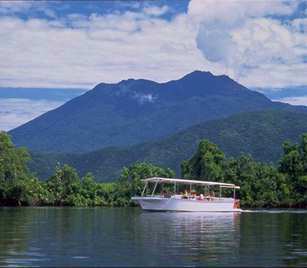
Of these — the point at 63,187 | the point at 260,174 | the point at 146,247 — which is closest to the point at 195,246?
the point at 146,247

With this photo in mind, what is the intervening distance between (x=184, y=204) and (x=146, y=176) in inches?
1325

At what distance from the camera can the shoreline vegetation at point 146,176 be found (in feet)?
363

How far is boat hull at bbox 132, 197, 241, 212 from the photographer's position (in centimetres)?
8825

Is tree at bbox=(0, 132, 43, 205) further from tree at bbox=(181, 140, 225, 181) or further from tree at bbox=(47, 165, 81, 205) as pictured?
tree at bbox=(181, 140, 225, 181)

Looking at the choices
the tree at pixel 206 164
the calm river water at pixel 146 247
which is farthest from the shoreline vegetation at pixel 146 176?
the calm river water at pixel 146 247

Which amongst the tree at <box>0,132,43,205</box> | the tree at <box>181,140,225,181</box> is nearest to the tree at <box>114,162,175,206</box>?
the tree at <box>181,140,225,181</box>

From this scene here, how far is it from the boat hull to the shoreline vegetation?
2510cm

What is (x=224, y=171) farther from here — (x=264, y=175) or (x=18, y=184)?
(x=18, y=184)

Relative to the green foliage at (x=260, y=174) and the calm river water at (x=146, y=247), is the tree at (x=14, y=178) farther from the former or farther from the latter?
the calm river water at (x=146, y=247)

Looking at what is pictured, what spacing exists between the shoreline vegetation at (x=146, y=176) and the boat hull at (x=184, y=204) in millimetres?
25100

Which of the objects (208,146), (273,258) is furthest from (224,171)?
(273,258)

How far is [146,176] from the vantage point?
122062 mm

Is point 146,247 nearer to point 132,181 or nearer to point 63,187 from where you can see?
point 63,187

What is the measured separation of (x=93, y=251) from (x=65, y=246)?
105 inches
